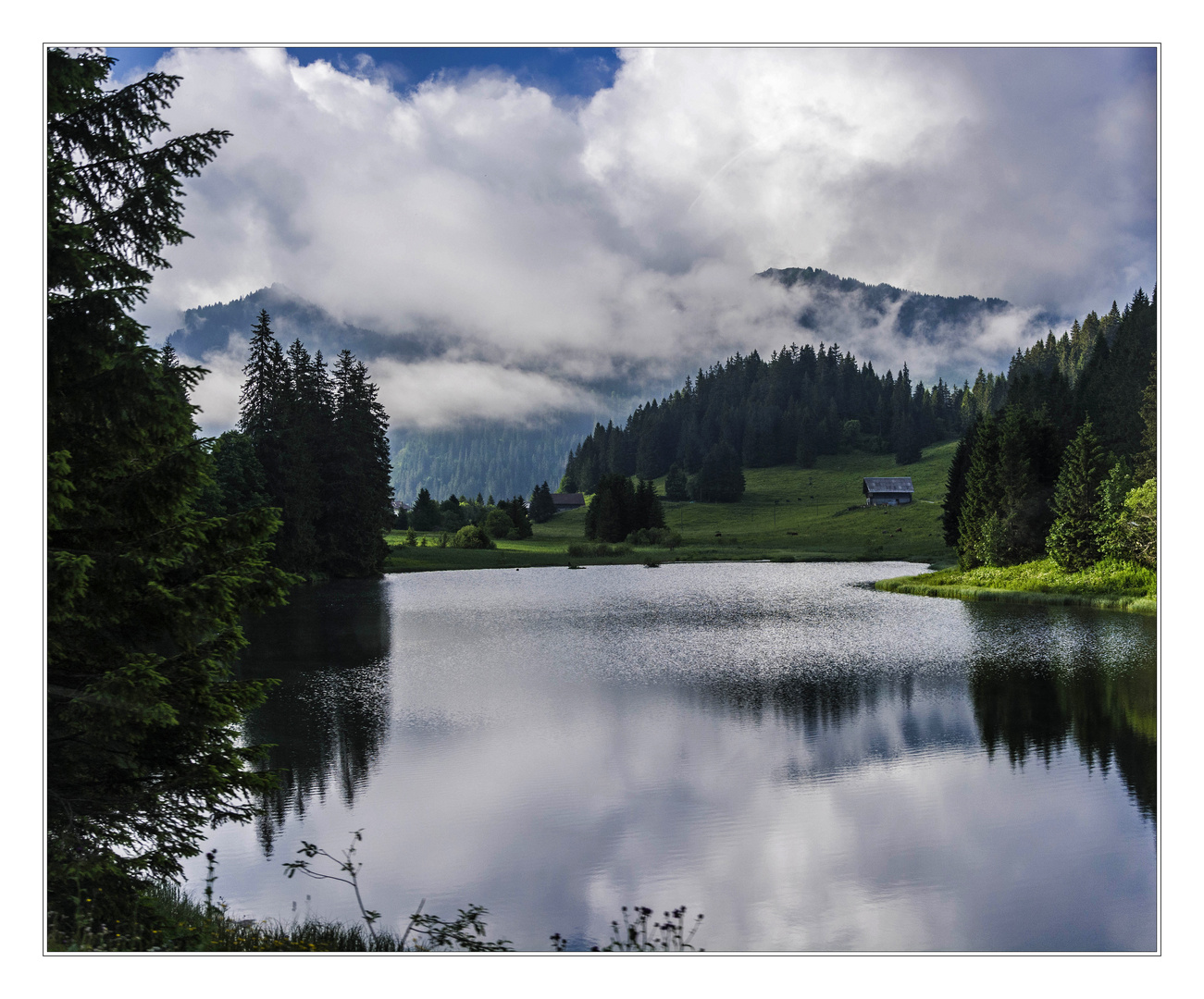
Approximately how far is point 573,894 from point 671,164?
11.0 m

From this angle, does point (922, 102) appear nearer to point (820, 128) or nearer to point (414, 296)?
point (820, 128)

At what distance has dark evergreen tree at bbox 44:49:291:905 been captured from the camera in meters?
6.16

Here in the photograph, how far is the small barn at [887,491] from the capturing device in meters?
97.1

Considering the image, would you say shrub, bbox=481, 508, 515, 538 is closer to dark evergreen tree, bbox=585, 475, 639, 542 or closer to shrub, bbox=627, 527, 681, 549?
dark evergreen tree, bbox=585, 475, 639, 542

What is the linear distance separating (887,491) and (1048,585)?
6957cm

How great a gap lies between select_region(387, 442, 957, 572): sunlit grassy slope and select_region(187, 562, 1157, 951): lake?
136ft

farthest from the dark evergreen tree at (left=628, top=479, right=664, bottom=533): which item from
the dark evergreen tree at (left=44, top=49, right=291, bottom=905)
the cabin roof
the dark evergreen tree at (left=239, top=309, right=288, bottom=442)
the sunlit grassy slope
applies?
the dark evergreen tree at (left=44, top=49, right=291, bottom=905)

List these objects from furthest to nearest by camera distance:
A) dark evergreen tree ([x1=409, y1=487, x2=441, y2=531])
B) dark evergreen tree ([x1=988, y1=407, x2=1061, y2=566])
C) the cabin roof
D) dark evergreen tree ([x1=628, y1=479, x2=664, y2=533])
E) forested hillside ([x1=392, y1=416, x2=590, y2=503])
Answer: the cabin roof → dark evergreen tree ([x1=628, y1=479, x2=664, y2=533]) → dark evergreen tree ([x1=409, y1=487, x2=441, y2=531]) → forested hillside ([x1=392, y1=416, x2=590, y2=503]) → dark evergreen tree ([x1=988, y1=407, x2=1061, y2=566])

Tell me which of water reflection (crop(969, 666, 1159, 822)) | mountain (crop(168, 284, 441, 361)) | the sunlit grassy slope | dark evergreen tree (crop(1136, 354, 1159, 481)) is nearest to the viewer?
dark evergreen tree (crop(1136, 354, 1159, 481))

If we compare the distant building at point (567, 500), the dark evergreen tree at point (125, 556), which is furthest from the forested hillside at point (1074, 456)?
the distant building at point (567, 500)
